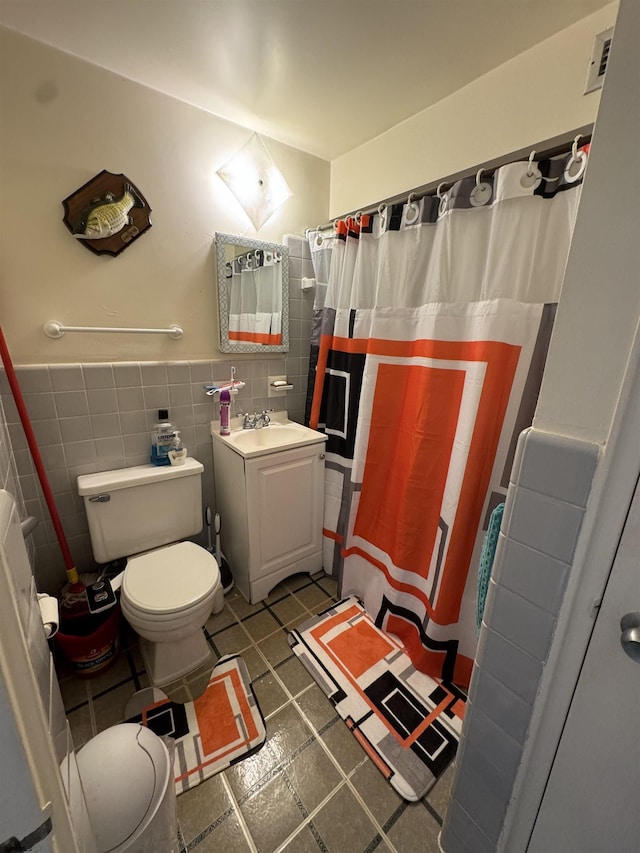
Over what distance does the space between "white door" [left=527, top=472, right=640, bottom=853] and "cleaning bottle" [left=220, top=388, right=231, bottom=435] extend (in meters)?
1.62

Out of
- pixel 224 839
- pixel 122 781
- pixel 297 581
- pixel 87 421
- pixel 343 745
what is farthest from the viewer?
pixel 297 581

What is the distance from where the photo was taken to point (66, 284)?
1397mm

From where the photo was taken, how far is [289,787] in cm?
109

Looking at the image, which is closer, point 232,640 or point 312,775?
point 312,775

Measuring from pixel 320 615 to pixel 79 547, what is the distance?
A: 3.92ft

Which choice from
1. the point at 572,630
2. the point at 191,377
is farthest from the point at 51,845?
the point at 191,377

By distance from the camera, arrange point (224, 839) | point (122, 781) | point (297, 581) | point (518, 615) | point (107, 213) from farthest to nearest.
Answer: point (297, 581) < point (107, 213) < point (224, 839) < point (122, 781) < point (518, 615)

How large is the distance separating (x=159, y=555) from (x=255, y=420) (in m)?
0.83

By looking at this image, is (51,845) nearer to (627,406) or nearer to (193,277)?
(627,406)

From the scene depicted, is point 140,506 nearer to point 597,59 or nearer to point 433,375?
point 433,375

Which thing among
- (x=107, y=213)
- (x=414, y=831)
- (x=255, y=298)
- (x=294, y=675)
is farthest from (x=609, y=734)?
(x=107, y=213)

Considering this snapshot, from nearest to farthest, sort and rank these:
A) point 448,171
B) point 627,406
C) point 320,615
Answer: point 627,406 → point 448,171 → point 320,615

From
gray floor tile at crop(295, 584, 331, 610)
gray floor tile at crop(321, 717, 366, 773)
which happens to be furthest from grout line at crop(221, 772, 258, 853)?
gray floor tile at crop(295, 584, 331, 610)

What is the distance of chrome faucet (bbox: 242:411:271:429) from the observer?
194 centimetres
